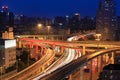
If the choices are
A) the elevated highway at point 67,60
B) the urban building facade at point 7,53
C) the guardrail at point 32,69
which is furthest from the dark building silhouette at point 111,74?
the urban building facade at point 7,53

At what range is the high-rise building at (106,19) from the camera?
89.3 metres

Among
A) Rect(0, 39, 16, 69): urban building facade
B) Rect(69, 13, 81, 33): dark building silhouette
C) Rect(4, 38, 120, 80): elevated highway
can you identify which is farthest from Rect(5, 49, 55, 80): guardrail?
Rect(69, 13, 81, 33): dark building silhouette

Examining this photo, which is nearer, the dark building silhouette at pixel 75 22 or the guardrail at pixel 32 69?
the guardrail at pixel 32 69

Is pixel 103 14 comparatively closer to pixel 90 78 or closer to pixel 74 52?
pixel 74 52

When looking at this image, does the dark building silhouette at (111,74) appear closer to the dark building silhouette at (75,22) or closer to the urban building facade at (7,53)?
the urban building facade at (7,53)

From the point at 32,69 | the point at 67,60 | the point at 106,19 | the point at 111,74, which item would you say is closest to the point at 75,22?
the point at 106,19

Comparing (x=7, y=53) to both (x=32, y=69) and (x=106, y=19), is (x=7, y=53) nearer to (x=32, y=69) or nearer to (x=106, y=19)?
(x=32, y=69)

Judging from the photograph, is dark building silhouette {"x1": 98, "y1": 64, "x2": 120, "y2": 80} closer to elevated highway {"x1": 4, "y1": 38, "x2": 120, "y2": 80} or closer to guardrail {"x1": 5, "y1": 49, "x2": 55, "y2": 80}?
elevated highway {"x1": 4, "y1": 38, "x2": 120, "y2": 80}

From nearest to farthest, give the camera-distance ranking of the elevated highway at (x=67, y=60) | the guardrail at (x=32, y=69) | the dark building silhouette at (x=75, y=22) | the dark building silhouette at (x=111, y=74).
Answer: the dark building silhouette at (x=111, y=74), the elevated highway at (x=67, y=60), the guardrail at (x=32, y=69), the dark building silhouette at (x=75, y=22)

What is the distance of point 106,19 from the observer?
306 ft

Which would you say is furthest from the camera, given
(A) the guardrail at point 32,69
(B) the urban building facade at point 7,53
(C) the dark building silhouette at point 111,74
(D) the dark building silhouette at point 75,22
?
(D) the dark building silhouette at point 75,22

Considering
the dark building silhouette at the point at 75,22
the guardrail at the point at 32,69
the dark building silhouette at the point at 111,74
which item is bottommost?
the guardrail at the point at 32,69

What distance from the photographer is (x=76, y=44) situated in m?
54.6

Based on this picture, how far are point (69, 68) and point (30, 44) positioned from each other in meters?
33.6
